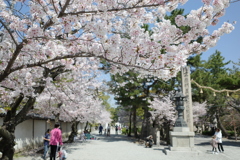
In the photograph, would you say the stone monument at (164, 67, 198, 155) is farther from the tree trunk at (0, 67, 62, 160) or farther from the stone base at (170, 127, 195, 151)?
the tree trunk at (0, 67, 62, 160)

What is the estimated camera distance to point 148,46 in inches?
179

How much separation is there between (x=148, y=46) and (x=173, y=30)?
625 mm

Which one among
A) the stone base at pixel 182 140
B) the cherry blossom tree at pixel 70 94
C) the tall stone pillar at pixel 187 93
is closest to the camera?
the cherry blossom tree at pixel 70 94

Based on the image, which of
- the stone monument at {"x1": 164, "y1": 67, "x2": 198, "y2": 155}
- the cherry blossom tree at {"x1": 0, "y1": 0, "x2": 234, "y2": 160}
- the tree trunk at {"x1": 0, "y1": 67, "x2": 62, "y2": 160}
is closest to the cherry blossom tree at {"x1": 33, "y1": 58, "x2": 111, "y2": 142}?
the tree trunk at {"x1": 0, "y1": 67, "x2": 62, "y2": 160}

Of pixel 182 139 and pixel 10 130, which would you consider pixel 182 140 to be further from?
pixel 10 130

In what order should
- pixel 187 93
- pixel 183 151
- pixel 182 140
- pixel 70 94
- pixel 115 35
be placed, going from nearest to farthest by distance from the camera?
pixel 115 35 < pixel 70 94 < pixel 183 151 < pixel 182 140 < pixel 187 93

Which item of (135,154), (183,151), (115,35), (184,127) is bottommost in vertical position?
(135,154)

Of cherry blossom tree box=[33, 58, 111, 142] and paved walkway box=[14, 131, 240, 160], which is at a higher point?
cherry blossom tree box=[33, 58, 111, 142]

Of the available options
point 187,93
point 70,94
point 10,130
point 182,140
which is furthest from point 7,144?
point 187,93

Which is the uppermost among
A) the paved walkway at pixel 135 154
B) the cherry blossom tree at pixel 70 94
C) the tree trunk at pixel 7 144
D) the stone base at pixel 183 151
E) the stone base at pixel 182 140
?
the cherry blossom tree at pixel 70 94

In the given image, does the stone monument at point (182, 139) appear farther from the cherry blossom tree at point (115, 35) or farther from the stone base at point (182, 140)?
the cherry blossom tree at point (115, 35)

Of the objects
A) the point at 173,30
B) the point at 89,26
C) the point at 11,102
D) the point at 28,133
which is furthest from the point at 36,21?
the point at 28,133

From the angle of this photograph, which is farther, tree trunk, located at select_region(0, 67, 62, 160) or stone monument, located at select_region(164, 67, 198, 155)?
stone monument, located at select_region(164, 67, 198, 155)

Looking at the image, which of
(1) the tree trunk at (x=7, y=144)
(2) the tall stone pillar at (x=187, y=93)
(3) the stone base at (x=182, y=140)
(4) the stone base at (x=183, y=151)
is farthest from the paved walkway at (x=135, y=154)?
(1) the tree trunk at (x=7, y=144)
